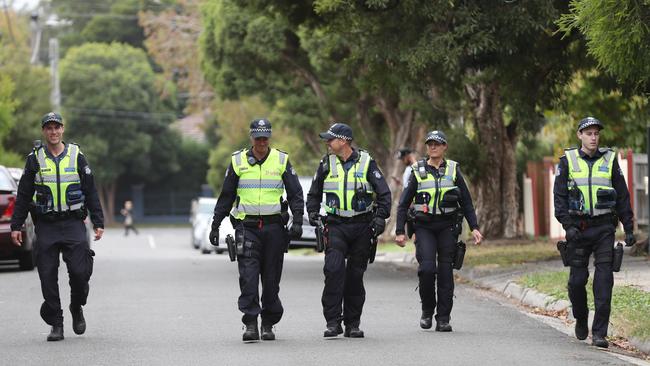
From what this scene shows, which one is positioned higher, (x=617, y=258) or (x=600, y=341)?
(x=617, y=258)

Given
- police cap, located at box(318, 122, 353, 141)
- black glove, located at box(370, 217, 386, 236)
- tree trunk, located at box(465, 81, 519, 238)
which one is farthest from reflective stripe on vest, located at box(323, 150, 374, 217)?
tree trunk, located at box(465, 81, 519, 238)

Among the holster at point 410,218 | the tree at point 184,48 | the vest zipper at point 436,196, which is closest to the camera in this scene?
the vest zipper at point 436,196

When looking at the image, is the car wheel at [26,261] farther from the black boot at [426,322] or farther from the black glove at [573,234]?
the black glove at [573,234]

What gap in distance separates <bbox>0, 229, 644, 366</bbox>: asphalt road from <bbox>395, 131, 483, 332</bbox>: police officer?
0.36 m

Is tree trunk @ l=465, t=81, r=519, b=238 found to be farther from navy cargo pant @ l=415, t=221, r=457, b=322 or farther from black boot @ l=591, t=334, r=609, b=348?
black boot @ l=591, t=334, r=609, b=348

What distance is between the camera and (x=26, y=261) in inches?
897

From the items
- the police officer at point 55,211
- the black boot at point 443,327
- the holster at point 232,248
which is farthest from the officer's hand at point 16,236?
the black boot at point 443,327

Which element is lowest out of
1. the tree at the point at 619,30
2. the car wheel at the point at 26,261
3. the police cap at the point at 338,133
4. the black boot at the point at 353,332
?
the black boot at the point at 353,332

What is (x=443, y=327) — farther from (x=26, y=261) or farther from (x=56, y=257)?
(x=26, y=261)

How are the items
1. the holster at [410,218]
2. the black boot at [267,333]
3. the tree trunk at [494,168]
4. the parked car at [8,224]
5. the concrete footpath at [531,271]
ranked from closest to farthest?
the black boot at [267,333]
the holster at [410,218]
the concrete footpath at [531,271]
the parked car at [8,224]
the tree trunk at [494,168]

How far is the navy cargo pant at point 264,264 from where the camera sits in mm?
11773

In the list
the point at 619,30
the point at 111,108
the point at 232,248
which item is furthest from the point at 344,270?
the point at 111,108

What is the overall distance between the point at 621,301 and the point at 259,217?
162 inches

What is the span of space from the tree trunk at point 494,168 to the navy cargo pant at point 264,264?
14.2m
